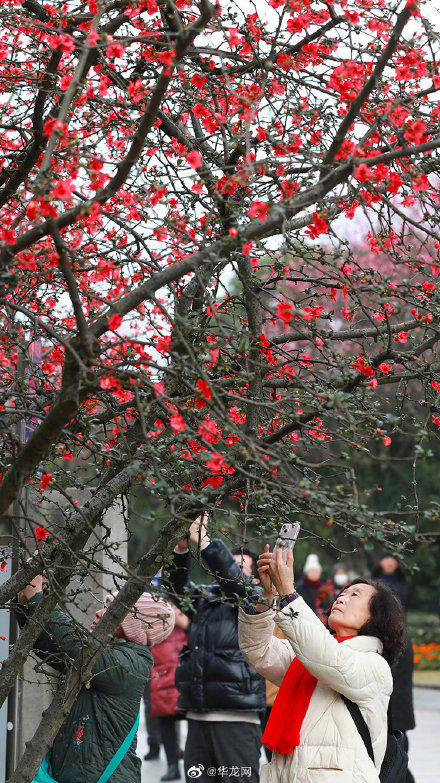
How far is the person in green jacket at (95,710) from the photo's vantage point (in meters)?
4.05

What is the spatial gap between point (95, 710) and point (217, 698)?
1.53m

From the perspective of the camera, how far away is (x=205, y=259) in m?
2.77

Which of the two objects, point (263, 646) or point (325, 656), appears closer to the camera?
point (325, 656)

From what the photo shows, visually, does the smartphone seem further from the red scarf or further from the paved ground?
the paved ground

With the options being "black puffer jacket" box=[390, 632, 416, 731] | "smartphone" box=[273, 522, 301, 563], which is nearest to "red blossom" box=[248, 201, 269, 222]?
"smartphone" box=[273, 522, 301, 563]

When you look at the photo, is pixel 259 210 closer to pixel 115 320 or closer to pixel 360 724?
pixel 115 320

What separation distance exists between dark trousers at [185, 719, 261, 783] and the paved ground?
10.8 ft

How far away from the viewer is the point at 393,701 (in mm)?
6641

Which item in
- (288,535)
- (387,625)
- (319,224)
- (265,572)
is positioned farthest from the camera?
(387,625)

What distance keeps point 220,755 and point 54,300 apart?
270 cm

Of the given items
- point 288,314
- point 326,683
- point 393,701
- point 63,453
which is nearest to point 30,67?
point 63,453

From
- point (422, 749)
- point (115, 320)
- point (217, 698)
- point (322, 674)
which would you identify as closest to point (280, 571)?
point (322, 674)

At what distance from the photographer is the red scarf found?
3.60 meters

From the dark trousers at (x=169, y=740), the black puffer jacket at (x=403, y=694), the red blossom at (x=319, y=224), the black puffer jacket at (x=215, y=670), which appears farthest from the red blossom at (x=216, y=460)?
the dark trousers at (x=169, y=740)
